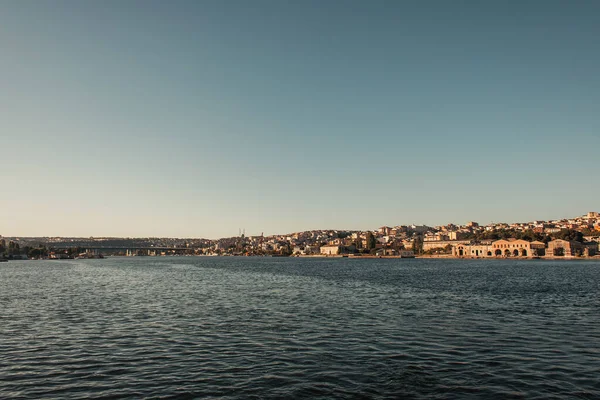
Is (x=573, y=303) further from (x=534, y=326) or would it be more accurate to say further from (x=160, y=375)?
(x=160, y=375)

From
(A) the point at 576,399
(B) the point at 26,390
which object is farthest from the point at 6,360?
(A) the point at 576,399

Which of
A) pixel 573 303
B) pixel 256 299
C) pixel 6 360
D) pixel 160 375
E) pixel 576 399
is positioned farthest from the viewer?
pixel 256 299

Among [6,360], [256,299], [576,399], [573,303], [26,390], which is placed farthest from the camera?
[256,299]

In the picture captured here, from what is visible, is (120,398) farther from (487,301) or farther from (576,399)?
(487,301)

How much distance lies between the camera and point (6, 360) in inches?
799

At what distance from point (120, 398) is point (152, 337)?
10.5 m

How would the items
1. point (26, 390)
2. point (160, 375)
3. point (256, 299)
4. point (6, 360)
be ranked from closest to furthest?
point (26, 390)
point (160, 375)
point (6, 360)
point (256, 299)

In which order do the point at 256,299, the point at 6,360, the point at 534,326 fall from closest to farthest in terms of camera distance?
the point at 6,360 → the point at 534,326 → the point at 256,299

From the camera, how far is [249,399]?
1480 cm

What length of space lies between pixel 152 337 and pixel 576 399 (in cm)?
2034

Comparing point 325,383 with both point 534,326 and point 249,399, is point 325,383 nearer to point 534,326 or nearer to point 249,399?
point 249,399

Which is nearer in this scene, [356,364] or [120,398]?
[120,398]

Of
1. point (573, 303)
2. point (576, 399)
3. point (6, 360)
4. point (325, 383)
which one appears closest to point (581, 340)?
point (576, 399)

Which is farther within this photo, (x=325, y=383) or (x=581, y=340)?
(x=581, y=340)
